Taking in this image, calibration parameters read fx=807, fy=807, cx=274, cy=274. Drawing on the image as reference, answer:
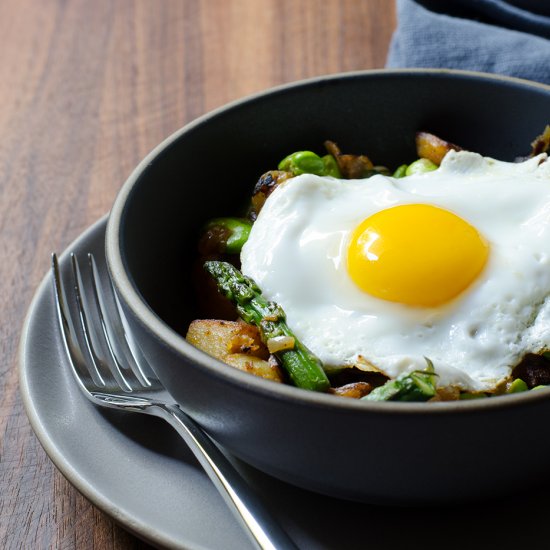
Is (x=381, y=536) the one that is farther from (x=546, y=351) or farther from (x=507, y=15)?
(x=507, y=15)

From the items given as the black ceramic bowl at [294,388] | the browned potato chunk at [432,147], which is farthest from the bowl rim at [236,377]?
the browned potato chunk at [432,147]

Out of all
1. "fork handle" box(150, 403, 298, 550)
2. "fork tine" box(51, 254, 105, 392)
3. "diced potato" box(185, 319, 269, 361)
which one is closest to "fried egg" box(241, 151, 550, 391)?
"diced potato" box(185, 319, 269, 361)

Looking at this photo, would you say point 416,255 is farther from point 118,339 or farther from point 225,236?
point 118,339

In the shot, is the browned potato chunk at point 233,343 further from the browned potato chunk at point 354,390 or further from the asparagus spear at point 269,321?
the browned potato chunk at point 354,390

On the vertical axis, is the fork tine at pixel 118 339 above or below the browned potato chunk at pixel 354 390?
below

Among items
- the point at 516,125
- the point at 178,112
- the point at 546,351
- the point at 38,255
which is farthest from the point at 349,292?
the point at 178,112

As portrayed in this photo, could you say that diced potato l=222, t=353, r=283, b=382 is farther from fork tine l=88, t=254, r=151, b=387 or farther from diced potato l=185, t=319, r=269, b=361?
fork tine l=88, t=254, r=151, b=387

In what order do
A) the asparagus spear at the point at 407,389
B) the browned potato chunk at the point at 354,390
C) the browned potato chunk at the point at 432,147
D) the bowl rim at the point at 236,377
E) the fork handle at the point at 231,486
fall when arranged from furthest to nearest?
the browned potato chunk at the point at 432,147, the browned potato chunk at the point at 354,390, the asparagus spear at the point at 407,389, the fork handle at the point at 231,486, the bowl rim at the point at 236,377
